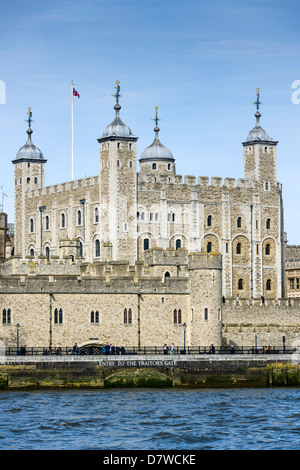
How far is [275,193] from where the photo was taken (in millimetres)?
106625

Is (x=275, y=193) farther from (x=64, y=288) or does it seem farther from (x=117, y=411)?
(x=117, y=411)

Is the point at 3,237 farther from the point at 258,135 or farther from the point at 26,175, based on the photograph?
the point at 258,135

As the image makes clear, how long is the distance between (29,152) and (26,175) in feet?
6.74

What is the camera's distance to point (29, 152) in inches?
4392

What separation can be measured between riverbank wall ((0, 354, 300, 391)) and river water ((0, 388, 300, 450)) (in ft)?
3.90

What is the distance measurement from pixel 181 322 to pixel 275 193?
2925 cm

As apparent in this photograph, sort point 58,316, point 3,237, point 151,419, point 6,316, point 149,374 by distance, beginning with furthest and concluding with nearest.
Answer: point 3,237 < point 58,316 < point 6,316 < point 149,374 < point 151,419

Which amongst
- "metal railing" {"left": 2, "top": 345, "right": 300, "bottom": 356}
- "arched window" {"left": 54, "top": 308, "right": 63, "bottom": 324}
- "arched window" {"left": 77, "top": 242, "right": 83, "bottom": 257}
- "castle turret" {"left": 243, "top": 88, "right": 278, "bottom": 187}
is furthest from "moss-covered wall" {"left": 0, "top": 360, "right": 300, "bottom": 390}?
"castle turret" {"left": 243, "top": 88, "right": 278, "bottom": 187}

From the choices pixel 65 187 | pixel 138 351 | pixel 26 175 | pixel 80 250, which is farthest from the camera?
pixel 26 175

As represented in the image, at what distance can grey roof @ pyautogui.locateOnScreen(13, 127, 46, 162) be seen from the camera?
365 ft

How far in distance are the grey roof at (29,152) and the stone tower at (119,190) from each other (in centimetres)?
1383

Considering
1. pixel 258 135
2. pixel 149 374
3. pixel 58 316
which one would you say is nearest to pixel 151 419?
pixel 149 374
